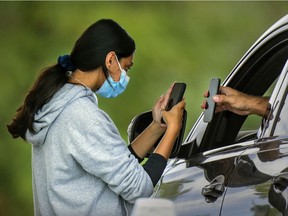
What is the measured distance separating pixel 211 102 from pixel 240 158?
0.75 meters

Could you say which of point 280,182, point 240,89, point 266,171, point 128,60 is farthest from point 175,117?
point 280,182

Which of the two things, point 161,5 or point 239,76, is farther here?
point 161,5

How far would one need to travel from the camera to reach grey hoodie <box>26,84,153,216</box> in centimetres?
535

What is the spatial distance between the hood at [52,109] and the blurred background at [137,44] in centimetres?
1027

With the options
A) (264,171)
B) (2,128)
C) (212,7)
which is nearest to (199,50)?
(212,7)

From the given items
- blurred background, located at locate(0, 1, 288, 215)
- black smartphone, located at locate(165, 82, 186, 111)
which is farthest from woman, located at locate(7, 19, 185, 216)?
blurred background, located at locate(0, 1, 288, 215)

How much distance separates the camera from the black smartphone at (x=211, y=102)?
224 inches

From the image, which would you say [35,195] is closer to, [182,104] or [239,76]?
[182,104]

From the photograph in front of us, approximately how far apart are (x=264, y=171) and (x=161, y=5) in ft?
44.8

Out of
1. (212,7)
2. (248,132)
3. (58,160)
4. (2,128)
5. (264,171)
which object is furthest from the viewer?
(212,7)

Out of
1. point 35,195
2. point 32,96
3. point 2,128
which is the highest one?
point 32,96

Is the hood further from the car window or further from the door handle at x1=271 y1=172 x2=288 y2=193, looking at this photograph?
the door handle at x1=271 y1=172 x2=288 y2=193

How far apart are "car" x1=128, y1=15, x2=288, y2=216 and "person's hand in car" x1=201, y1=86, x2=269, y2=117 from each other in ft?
0.49

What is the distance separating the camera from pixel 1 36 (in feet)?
60.1
